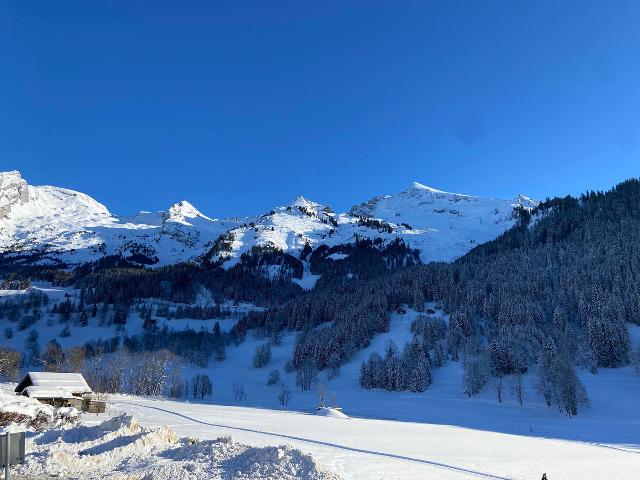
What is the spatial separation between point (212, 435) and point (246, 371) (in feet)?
417

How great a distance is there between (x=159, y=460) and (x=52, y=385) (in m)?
46.2

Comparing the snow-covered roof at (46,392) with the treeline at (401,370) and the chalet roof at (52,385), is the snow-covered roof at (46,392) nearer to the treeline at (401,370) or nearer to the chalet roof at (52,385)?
the chalet roof at (52,385)

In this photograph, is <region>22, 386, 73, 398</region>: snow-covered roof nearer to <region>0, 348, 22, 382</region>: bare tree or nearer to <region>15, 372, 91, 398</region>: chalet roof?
<region>15, 372, 91, 398</region>: chalet roof

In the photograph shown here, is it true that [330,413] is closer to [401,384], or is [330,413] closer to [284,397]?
[284,397]

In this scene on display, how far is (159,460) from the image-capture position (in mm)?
25469

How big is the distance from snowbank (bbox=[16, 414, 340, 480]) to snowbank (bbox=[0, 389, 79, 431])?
30.9 ft

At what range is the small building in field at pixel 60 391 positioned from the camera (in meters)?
59.3

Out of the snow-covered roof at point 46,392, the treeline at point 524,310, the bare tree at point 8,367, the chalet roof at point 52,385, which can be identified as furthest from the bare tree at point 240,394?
the snow-covered roof at point 46,392

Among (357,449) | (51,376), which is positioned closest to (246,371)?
(51,376)

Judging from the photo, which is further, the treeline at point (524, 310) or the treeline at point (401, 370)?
the treeline at point (401, 370)

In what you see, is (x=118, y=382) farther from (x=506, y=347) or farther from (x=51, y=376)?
(x=506, y=347)

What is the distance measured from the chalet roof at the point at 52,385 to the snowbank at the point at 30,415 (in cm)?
1451

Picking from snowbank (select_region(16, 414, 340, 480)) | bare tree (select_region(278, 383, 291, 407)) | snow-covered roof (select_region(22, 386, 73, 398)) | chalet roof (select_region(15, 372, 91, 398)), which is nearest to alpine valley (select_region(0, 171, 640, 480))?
snowbank (select_region(16, 414, 340, 480))

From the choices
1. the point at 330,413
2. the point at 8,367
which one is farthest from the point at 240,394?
the point at 330,413
